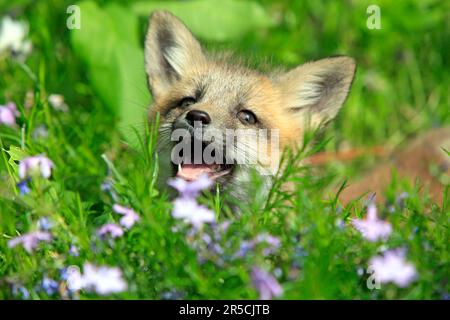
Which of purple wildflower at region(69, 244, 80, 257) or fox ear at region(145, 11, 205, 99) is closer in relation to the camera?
purple wildflower at region(69, 244, 80, 257)

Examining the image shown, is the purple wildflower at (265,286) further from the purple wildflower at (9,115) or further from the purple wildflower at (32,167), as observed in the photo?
the purple wildflower at (9,115)

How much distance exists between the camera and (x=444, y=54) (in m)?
5.47

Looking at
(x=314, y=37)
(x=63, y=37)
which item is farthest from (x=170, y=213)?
(x=314, y=37)

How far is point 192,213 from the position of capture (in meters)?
2.33

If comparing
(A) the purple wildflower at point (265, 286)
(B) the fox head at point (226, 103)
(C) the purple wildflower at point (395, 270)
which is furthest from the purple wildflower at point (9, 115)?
(C) the purple wildflower at point (395, 270)

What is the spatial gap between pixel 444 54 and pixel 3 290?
3.99 meters

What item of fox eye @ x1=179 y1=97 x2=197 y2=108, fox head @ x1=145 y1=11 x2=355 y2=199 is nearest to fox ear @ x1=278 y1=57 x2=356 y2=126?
fox head @ x1=145 y1=11 x2=355 y2=199

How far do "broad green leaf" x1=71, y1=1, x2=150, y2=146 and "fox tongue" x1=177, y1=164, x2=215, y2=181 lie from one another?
2.28ft

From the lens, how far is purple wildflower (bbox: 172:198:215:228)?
7.59ft

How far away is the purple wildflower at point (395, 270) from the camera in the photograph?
2.16 metres

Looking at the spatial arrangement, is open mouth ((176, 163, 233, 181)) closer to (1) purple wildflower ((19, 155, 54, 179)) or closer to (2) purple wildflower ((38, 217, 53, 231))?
(1) purple wildflower ((19, 155, 54, 179))

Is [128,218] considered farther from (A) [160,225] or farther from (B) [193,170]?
(B) [193,170]

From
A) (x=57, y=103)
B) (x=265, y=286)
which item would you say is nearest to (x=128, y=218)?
(x=265, y=286)
